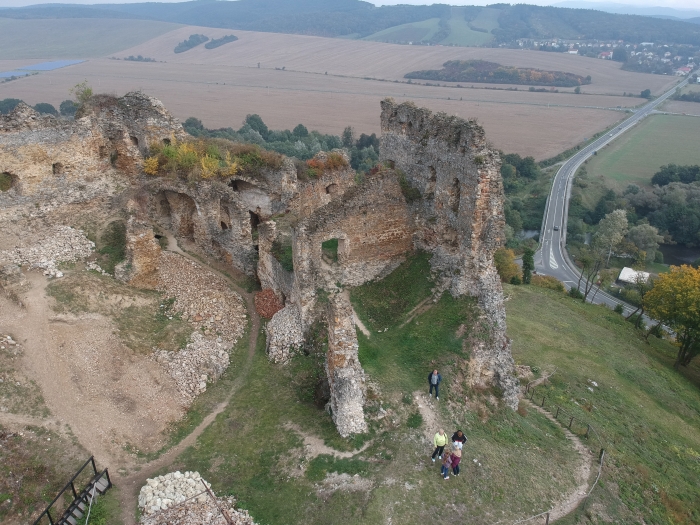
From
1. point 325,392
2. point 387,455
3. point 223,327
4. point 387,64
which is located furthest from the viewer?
point 387,64

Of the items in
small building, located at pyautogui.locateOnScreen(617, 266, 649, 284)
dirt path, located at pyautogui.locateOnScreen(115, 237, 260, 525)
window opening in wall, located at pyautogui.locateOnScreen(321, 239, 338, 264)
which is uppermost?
window opening in wall, located at pyautogui.locateOnScreen(321, 239, 338, 264)

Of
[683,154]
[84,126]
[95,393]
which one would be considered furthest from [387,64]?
[95,393]

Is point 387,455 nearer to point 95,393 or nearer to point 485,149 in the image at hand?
point 95,393

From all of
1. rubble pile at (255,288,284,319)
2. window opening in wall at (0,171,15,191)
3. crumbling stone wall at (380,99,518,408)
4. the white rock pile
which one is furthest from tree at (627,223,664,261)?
window opening in wall at (0,171,15,191)

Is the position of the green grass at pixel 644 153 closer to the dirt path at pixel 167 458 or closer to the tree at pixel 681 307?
the tree at pixel 681 307

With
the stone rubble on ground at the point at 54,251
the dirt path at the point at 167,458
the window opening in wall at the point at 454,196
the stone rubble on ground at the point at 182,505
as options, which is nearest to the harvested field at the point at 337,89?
the stone rubble on ground at the point at 54,251

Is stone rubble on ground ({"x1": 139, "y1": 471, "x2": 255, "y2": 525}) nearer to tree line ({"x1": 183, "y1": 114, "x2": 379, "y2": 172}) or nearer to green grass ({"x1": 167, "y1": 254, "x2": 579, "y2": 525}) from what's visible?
green grass ({"x1": 167, "y1": 254, "x2": 579, "y2": 525})
